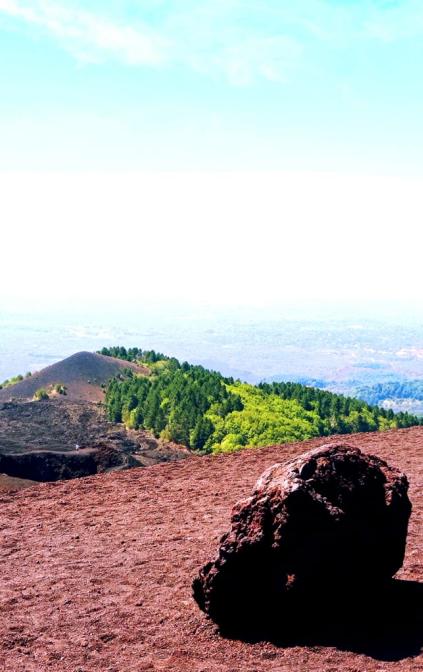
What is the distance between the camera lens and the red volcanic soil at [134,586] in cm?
784

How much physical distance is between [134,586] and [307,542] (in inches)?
111

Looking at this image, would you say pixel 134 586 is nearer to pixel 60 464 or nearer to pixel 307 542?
pixel 307 542

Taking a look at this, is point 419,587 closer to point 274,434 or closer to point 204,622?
point 204,622

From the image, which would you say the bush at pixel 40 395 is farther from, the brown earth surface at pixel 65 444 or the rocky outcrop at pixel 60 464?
the rocky outcrop at pixel 60 464

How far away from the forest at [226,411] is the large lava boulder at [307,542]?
21.6m

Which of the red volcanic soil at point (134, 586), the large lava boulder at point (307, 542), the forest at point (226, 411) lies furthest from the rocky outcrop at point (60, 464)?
the large lava boulder at point (307, 542)

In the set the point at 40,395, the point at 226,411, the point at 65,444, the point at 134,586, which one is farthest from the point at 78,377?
the point at 134,586

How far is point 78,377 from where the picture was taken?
41.5 meters

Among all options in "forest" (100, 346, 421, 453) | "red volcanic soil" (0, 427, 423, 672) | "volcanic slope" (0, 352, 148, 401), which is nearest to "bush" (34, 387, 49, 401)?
"volcanic slope" (0, 352, 148, 401)

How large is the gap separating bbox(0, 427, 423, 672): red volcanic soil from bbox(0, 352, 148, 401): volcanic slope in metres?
23.8

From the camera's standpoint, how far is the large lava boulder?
27.3ft

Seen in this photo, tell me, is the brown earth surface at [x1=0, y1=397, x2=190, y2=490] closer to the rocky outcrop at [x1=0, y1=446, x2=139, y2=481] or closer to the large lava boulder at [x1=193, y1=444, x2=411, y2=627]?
the rocky outcrop at [x1=0, y1=446, x2=139, y2=481]

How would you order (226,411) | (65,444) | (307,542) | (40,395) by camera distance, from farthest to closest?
(40,395) < (226,411) < (65,444) < (307,542)

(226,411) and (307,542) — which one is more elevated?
(307,542)
